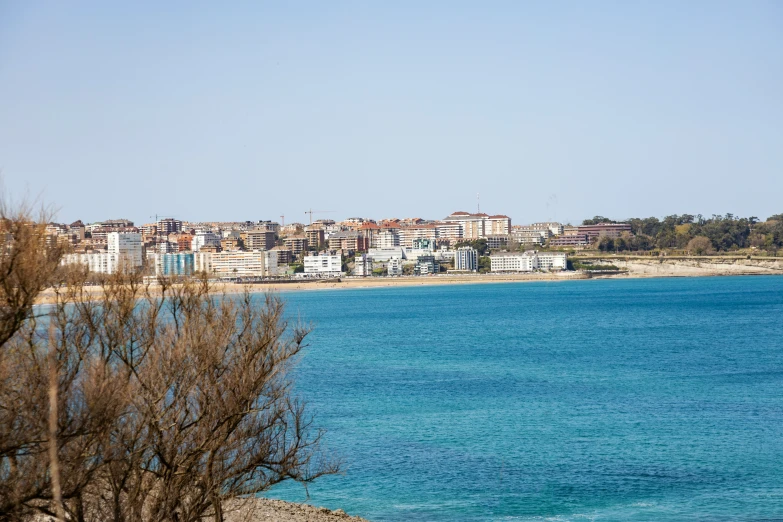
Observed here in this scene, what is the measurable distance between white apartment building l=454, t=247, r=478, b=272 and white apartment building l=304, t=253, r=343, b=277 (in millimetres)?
22430

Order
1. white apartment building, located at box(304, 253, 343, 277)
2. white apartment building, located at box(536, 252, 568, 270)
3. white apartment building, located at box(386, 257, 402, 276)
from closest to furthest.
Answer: white apartment building, located at box(536, 252, 568, 270) < white apartment building, located at box(304, 253, 343, 277) < white apartment building, located at box(386, 257, 402, 276)

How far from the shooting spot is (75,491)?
25.9ft

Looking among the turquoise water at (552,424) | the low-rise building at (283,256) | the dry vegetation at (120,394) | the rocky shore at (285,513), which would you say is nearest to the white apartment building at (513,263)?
the low-rise building at (283,256)

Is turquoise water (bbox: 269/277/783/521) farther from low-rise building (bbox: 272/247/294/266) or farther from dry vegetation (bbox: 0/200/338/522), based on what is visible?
low-rise building (bbox: 272/247/294/266)

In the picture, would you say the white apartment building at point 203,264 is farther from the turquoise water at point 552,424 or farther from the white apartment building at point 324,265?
the white apartment building at point 324,265

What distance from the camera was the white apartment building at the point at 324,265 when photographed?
6964 inches

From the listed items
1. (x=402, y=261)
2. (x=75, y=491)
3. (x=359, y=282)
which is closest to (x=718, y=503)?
(x=75, y=491)

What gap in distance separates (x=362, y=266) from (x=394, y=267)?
6.08m

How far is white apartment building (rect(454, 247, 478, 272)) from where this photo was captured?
180 metres

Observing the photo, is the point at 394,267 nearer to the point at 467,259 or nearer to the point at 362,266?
the point at 362,266

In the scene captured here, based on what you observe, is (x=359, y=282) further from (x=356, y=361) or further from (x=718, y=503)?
(x=718, y=503)

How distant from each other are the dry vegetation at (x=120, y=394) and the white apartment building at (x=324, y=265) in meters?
163

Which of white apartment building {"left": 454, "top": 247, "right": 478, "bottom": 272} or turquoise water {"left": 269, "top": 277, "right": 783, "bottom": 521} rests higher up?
white apartment building {"left": 454, "top": 247, "right": 478, "bottom": 272}

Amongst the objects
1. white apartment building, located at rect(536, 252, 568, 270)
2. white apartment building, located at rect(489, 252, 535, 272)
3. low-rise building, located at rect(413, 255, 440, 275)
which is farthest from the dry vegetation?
low-rise building, located at rect(413, 255, 440, 275)
